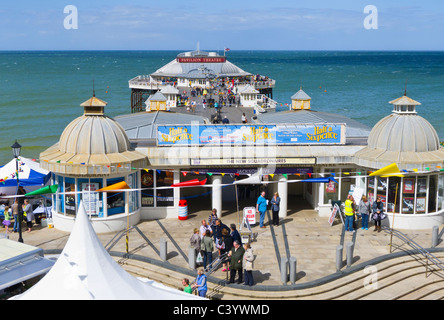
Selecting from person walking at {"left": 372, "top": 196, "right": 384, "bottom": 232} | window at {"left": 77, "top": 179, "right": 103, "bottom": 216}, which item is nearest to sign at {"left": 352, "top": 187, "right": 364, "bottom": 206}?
person walking at {"left": 372, "top": 196, "right": 384, "bottom": 232}

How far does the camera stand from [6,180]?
23.1 meters

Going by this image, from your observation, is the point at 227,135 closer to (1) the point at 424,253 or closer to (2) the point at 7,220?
(1) the point at 424,253

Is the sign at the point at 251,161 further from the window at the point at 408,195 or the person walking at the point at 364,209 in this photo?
the window at the point at 408,195

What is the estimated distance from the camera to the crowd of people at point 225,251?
49.8 ft

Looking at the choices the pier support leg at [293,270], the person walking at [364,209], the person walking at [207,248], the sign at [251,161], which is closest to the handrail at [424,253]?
the person walking at [364,209]

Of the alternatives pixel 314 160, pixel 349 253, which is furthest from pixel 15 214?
pixel 349 253

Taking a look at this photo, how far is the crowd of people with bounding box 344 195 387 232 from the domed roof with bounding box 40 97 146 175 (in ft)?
24.7

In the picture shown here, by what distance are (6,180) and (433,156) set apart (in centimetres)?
1660

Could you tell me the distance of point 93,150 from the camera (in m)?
20.2

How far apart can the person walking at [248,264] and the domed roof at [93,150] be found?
667cm

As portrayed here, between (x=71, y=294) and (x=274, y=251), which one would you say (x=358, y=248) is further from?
(x=71, y=294)

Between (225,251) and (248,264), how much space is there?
1.40 m

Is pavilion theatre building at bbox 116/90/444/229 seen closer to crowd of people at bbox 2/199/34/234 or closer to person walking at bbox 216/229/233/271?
crowd of people at bbox 2/199/34/234

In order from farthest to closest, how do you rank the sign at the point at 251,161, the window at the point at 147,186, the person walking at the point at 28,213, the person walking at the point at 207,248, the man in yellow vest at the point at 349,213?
the window at the point at 147,186
the sign at the point at 251,161
the person walking at the point at 28,213
the man in yellow vest at the point at 349,213
the person walking at the point at 207,248
